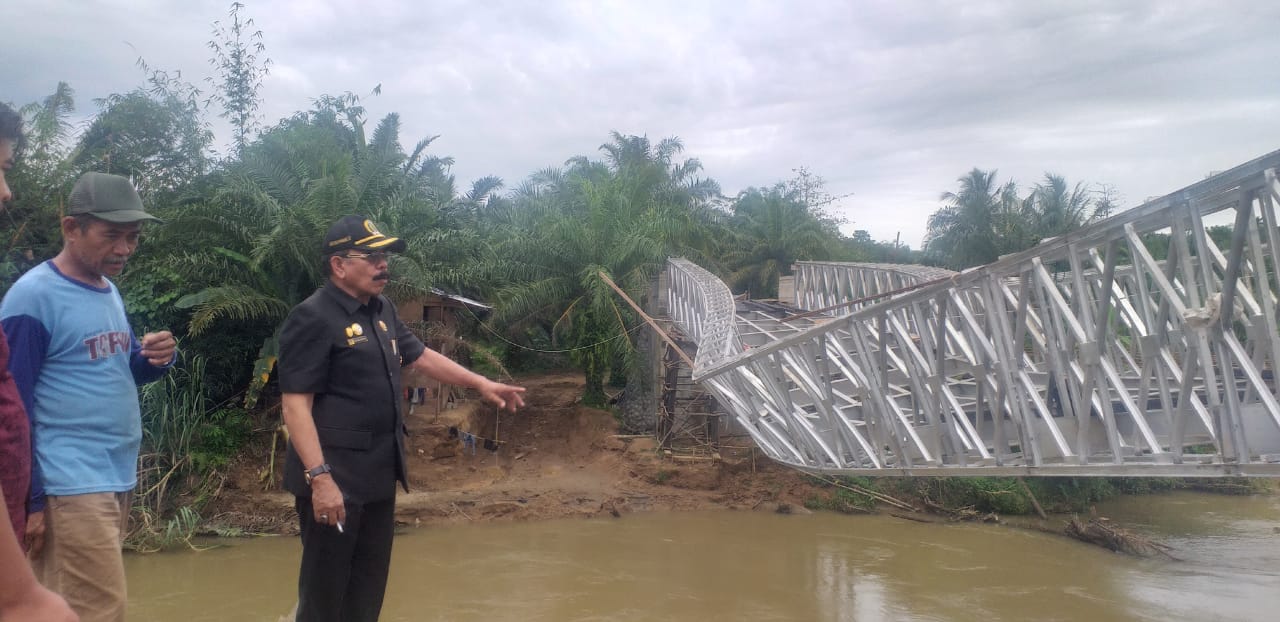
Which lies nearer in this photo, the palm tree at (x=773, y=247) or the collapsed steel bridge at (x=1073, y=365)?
the collapsed steel bridge at (x=1073, y=365)

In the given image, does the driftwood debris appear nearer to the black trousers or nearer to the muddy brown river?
the muddy brown river

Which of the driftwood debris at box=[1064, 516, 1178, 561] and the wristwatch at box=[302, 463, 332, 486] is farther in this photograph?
the driftwood debris at box=[1064, 516, 1178, 561]

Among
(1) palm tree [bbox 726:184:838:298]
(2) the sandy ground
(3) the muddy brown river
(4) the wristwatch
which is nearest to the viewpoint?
(4) the wristwatch

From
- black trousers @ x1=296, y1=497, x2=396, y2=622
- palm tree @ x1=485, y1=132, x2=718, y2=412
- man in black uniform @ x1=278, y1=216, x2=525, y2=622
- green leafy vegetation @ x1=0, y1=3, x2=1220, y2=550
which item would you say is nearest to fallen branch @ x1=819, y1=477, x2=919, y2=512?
green leafy vegetation @ x1=0, y1=3, x2=1220, y2=550

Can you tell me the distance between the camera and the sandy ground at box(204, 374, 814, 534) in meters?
11.9

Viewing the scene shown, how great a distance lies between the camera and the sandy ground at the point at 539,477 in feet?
39.1

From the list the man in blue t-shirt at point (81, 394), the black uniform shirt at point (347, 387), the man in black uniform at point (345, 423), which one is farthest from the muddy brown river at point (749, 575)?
the man in blue t-shirt at point (81, 394)

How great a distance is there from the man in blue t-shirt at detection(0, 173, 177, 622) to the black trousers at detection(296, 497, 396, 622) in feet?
1.83

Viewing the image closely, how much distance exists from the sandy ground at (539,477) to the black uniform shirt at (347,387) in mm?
9316

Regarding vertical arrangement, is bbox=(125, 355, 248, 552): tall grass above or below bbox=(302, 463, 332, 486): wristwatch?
below

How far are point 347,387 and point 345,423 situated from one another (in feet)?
0.42

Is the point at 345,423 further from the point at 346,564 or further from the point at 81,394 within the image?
the point at 81,394

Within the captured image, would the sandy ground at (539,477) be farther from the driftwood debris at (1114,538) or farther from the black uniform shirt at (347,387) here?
the black uniform shirt at (347,387)

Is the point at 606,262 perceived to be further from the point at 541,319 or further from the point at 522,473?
the point at 522,473
